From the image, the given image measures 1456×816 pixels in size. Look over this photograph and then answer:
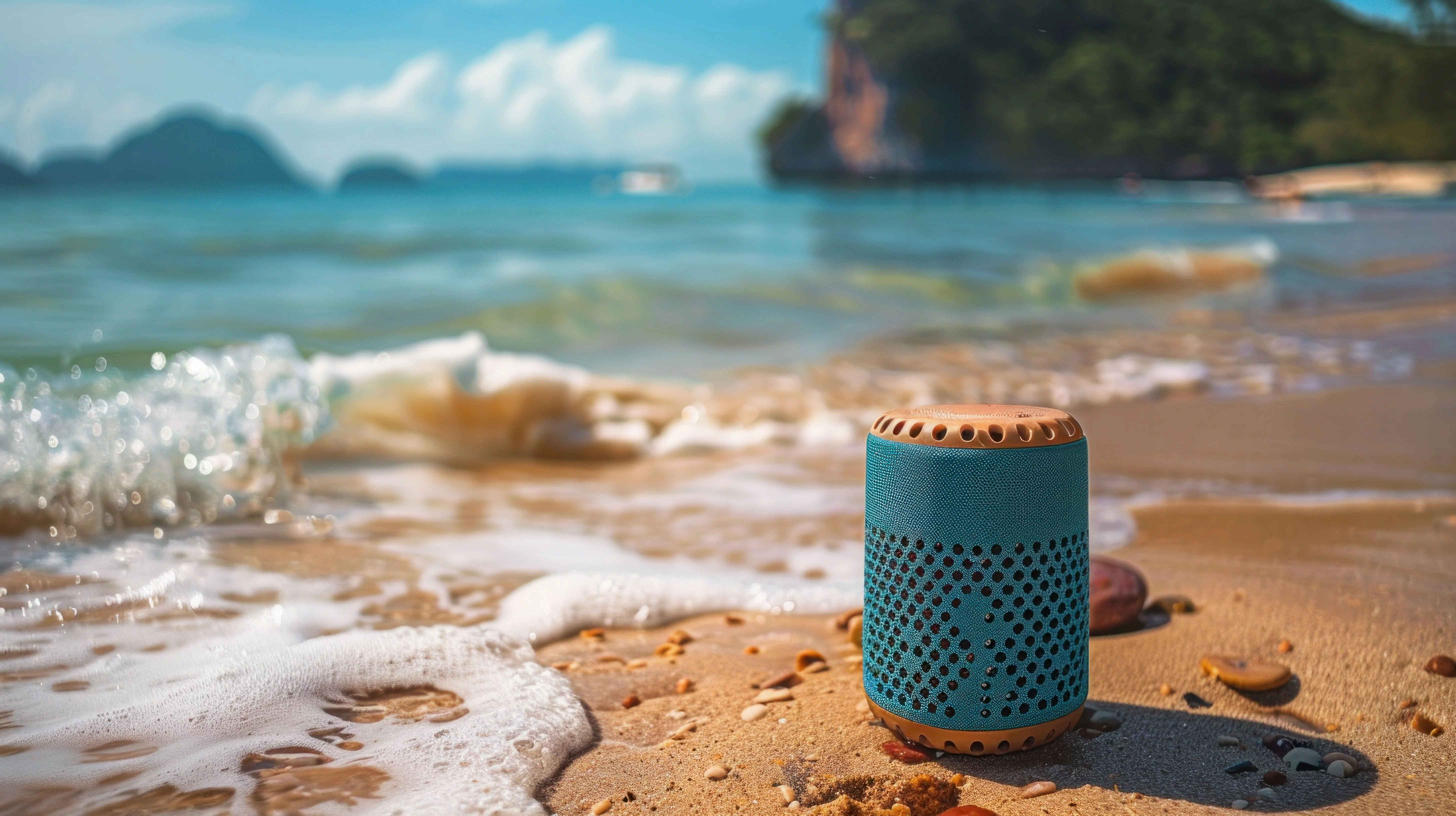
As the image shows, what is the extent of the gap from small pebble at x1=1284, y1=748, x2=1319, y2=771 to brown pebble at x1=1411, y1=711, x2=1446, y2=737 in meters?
0.27

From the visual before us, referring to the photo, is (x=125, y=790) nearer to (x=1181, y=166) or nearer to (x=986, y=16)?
(x=1181, y=166)

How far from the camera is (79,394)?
4.77 metres

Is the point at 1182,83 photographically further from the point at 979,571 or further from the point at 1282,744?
the point at 979,571

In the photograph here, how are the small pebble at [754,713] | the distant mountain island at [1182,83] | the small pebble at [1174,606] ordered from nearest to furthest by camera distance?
the small pebble at [754,713], the small pebble at [1174,606], the distant mountain island at [1182,83]

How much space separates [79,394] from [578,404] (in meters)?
2.46

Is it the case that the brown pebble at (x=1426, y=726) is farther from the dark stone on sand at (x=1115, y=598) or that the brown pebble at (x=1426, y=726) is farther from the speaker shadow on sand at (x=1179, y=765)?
the dark stone on sand at (x=1115, y=598)

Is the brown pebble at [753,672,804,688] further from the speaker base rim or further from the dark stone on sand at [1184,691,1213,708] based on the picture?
the dark stone on sand at [1184,691,1213,708]

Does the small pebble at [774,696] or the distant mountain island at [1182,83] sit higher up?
the distant mountain island at [1182,83]

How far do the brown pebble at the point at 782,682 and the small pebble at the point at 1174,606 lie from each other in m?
1.03

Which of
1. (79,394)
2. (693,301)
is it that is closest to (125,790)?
(79,394)

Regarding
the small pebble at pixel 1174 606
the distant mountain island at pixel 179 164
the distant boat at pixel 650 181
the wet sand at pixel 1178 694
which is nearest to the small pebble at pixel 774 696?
the wet sand at pixel 1178 694

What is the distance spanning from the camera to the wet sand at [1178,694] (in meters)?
1.81

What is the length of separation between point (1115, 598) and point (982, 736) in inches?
34.4

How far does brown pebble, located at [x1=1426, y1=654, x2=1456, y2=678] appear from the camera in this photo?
2.22 m
